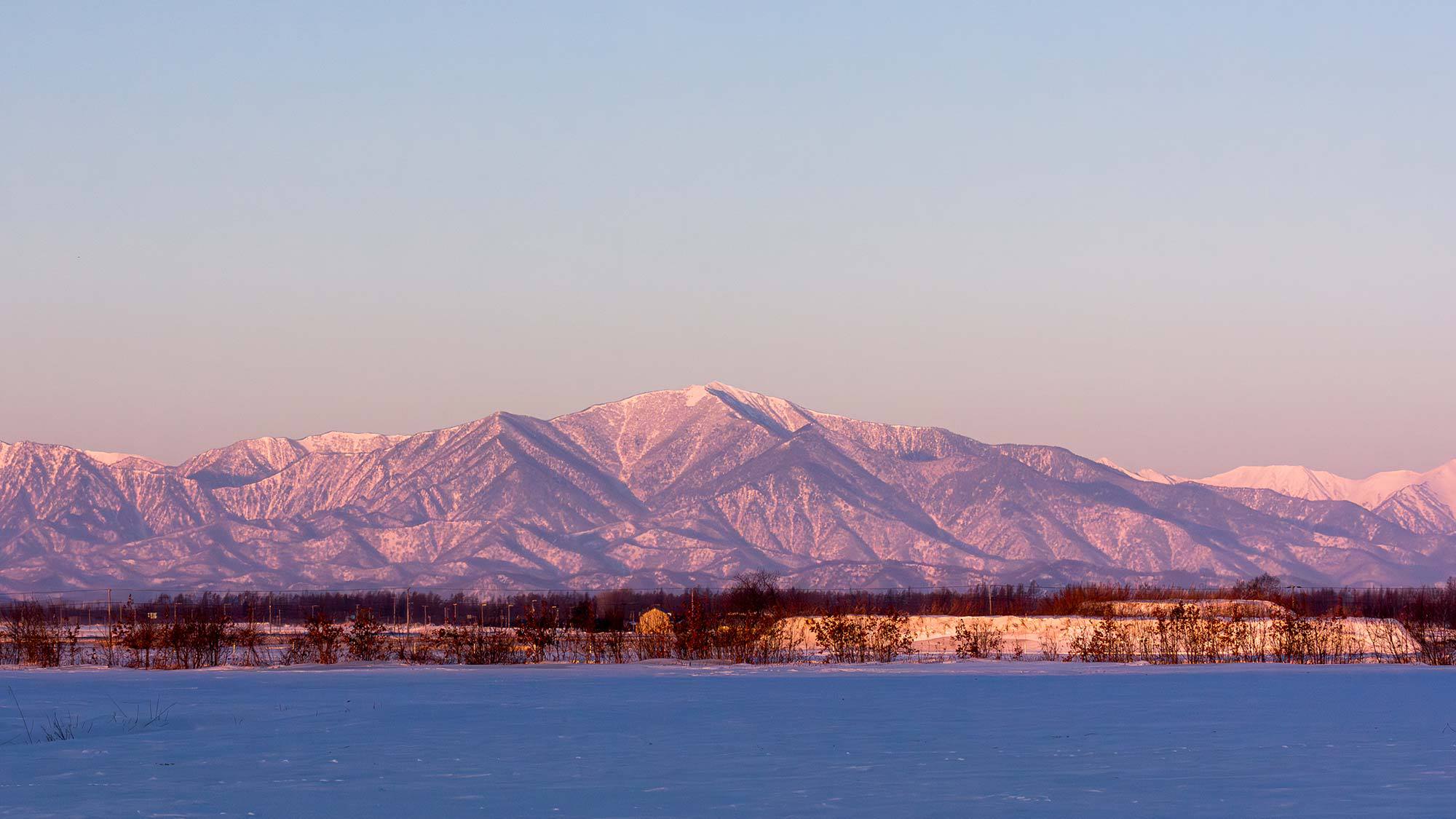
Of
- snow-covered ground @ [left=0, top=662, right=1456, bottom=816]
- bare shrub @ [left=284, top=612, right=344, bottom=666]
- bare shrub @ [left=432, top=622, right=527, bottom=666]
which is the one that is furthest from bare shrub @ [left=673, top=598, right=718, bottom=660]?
snow-covered ground @ [left=0, top=662, right=1456, bottom=816]

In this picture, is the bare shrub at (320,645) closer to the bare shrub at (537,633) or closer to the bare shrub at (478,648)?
the bare shrub at (478,648)

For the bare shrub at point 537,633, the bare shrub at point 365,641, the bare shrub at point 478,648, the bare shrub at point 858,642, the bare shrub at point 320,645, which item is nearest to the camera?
the bare shrub at point 320,645

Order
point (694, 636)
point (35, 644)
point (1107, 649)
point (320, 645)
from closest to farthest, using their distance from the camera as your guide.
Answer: point (320, 645) → point (35, 644) → point (694, 636) → point (1107, 649)

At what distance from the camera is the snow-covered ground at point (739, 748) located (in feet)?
46.0

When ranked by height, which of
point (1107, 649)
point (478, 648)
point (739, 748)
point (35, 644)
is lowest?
point (739, 748)

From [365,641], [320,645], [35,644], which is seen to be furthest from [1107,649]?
[35,644]

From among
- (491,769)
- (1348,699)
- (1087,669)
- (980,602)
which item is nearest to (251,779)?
(491,769)

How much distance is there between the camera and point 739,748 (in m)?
Result: 17.9

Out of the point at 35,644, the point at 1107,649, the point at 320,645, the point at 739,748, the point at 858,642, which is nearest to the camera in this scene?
the point at 739,748

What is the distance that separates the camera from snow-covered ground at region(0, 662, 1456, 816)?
14.0 metres

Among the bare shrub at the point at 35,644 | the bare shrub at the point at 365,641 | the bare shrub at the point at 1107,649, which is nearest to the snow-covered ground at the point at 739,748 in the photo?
the bare shrub at the point at 365,641

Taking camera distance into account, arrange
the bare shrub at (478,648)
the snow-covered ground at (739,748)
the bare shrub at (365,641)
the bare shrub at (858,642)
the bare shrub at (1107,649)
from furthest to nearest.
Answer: the bare shrub at (858,642) → the bare shrub at (1107,649) → the bare shrub at (365,641) → the bare shrub at (478,648) → the snow-covered ground at (739,748)

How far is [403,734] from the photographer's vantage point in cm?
1938

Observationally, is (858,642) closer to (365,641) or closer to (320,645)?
(365,641)
